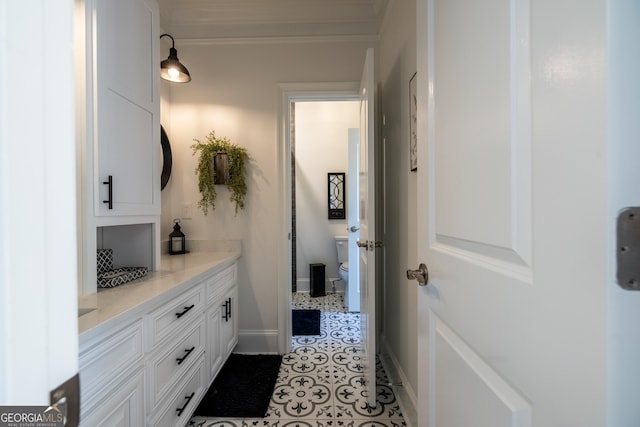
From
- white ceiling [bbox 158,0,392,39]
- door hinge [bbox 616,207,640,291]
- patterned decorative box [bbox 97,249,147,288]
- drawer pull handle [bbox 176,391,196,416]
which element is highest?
white ceiling [bbox 158,0,392,39]

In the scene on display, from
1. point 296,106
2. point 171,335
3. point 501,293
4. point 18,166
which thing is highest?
point 296,106

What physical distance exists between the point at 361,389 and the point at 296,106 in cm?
346

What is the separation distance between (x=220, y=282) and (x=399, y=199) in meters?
1.35

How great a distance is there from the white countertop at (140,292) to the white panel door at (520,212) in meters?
1.04

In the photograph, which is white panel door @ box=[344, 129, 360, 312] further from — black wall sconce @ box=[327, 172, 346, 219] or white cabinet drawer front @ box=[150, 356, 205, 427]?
white cabinet drawer front @ box=[150, 356, 205, 427]

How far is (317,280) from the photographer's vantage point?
373cm

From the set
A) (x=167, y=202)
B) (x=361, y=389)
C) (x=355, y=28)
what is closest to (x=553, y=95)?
(x=361, y=389)

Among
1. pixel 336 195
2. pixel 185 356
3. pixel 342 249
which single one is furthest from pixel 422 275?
pixel 336 195

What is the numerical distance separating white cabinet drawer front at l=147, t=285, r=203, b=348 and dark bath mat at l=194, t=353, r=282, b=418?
0.62m

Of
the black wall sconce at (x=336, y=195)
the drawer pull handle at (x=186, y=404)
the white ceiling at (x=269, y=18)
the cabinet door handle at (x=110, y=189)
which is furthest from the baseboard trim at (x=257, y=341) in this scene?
the white ceiling at (x=269, y=18)

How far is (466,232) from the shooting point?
63 centimetres

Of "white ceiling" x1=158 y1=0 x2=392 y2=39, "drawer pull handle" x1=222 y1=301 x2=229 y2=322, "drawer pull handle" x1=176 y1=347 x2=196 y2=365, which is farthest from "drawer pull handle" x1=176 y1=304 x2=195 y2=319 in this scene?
"white ceiling" x1=158 y1=0 x2=392 y2=39

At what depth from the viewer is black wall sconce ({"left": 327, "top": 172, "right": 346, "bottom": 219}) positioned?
155 inches

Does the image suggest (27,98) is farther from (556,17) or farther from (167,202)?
(167,202)
